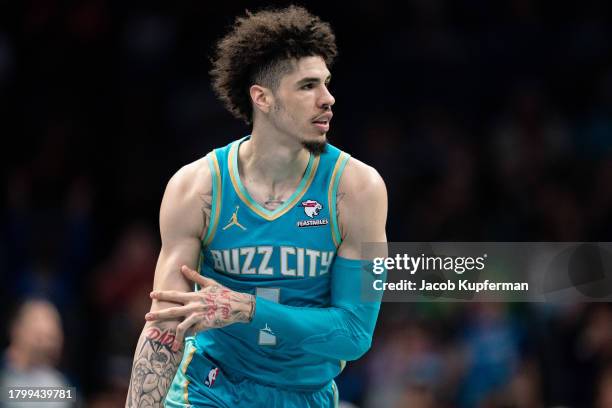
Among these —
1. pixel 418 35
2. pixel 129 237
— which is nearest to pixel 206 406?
pixel 129 237

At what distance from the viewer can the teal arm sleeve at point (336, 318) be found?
4.91 meters

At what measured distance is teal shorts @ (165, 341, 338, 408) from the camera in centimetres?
517

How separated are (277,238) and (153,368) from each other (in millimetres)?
863

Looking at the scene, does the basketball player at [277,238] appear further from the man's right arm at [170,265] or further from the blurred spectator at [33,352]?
the blurred spectator at [33,352]

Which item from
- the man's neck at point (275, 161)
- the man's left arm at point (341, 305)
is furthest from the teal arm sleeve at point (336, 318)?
the man's neck at point (275, 161)

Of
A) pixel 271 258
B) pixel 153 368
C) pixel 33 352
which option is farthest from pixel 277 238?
pixel 33 352

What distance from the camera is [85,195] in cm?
1009

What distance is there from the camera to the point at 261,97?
5.34 meters

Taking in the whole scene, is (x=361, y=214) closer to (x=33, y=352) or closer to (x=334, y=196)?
(x=334, y=196)

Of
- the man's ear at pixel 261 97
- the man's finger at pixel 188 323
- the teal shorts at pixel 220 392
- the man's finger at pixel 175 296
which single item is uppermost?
the man's ear at pixel 261 97

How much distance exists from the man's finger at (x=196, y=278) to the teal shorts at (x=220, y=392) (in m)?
0.57

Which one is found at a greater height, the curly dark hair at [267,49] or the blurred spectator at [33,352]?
the curly dark hair at [267,49]

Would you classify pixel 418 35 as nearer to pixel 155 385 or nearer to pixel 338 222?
pixel 338 222

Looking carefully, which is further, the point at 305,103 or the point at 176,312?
the point at 305,103
